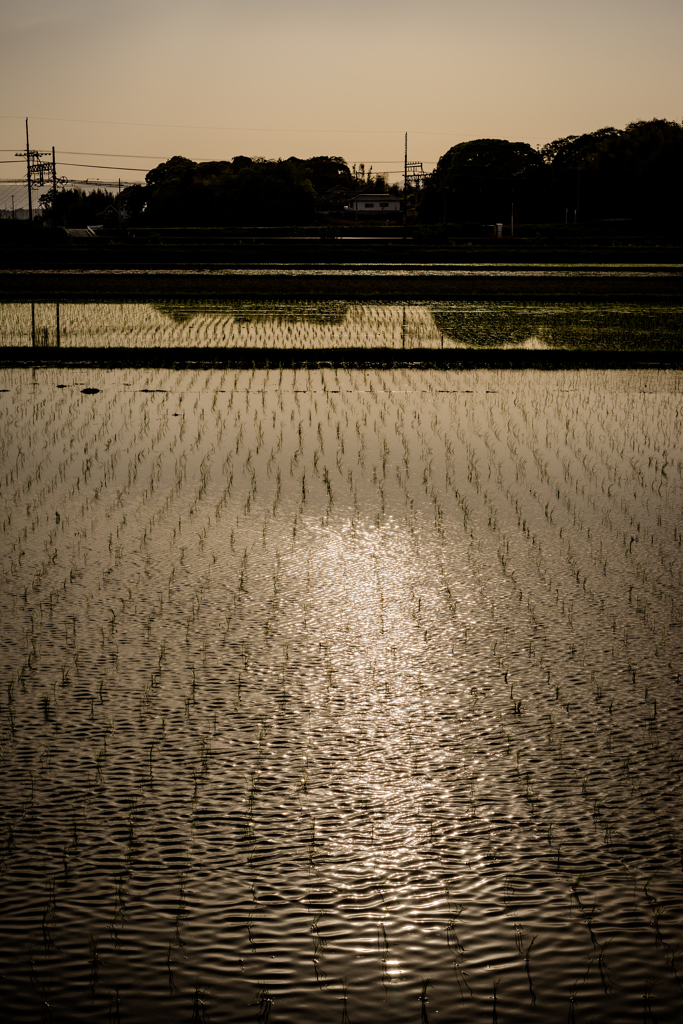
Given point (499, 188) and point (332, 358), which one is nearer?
point (332, 358)

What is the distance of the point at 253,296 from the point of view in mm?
23094

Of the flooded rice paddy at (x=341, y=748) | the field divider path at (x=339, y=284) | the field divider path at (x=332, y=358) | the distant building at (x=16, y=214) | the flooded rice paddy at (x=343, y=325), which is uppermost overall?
the distant building at (x=16, y=214)

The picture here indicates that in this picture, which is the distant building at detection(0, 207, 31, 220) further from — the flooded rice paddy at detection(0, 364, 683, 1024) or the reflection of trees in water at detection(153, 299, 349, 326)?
the flooded rice paddy at detection(0, 364, 683, 1024)

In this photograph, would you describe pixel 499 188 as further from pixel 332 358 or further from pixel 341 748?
pixel 341 748

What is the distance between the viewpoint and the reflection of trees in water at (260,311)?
18.9m

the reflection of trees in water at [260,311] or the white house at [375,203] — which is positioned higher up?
the white house at [375,203]

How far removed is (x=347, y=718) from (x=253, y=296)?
20267 millimetres

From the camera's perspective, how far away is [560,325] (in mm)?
18703

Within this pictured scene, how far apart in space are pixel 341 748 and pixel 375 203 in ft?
296

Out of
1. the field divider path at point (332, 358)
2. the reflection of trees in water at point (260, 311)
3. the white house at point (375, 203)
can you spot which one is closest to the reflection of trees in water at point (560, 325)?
the field divider path at point (332, 358)

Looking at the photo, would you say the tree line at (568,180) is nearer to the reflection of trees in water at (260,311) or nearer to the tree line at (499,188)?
the tree line at (499,188)

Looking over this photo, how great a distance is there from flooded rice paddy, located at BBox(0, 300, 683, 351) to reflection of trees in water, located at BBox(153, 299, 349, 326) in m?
0.02

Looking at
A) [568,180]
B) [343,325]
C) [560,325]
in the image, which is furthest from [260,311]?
[568,180]

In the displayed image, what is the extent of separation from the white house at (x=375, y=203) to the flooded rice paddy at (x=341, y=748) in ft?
276
